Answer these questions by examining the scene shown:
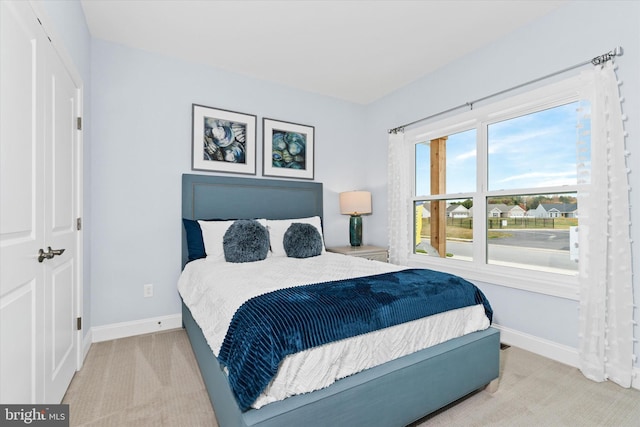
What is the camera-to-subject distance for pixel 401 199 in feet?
12.0

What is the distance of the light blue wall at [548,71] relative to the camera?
1.96m

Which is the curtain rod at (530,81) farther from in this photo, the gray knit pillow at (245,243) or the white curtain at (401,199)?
the gray knit pillow at (245,243)

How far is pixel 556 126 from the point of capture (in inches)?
96.9

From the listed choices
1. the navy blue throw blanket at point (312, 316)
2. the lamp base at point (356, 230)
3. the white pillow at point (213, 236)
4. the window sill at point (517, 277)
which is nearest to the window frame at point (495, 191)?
the window sill at point (517, 277)

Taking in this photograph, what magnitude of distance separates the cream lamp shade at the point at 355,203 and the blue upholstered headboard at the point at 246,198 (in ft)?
1.08

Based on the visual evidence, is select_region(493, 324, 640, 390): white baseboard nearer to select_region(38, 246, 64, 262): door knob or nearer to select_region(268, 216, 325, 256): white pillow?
select_region(268, 216, 325, 256): white pillow

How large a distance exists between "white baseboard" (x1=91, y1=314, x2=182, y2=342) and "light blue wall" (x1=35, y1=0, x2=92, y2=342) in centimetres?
14

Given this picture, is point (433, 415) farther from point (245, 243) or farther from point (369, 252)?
point (369, 252)

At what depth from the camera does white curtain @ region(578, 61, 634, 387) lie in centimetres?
194

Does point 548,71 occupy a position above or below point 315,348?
above

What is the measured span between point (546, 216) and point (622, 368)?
3.78 feet

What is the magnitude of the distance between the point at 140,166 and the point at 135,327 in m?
1.52

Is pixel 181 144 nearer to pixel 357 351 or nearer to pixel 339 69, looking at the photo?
pixel 339 69

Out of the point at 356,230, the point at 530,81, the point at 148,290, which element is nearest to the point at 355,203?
the point at 356,230
